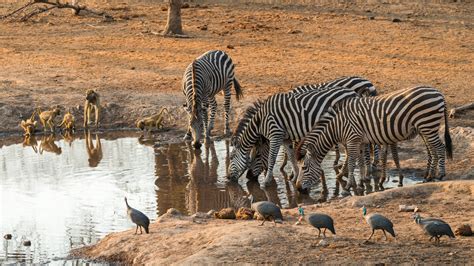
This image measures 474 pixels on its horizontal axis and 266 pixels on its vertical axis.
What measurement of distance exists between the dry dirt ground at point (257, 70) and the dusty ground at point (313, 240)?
0.8 inches

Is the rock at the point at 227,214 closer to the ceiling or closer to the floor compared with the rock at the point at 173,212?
closer to the ceiling

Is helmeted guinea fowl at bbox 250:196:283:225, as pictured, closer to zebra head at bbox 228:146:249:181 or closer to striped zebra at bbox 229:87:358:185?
striped zebra at bbox 229:87:358:185

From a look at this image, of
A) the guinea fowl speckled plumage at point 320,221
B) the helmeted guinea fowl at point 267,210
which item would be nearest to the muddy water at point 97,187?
the helmeted guinea fowl at point 267,210

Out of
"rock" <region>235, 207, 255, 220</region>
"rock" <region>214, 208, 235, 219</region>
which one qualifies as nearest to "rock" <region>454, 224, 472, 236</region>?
"rock" <region>235, 207, 255, 220</region>

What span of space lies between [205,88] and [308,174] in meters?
4.12

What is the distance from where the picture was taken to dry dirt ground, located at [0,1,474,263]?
38.7ft

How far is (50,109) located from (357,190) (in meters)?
7.61

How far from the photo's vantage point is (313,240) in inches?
464

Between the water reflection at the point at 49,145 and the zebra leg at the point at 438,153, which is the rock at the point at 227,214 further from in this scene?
the water reflection at the point at 49,145

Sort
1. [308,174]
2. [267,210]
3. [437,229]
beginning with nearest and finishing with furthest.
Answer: [437,229] → [267,210] → [308,174]

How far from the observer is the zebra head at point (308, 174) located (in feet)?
51.4

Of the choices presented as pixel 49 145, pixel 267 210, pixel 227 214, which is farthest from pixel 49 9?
pixel 267 210

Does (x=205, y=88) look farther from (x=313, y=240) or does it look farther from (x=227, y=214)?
(x=313, y=240)

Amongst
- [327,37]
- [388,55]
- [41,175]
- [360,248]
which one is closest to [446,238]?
[360,248]
